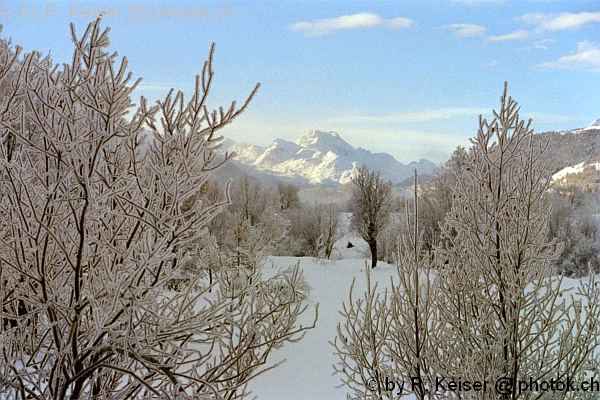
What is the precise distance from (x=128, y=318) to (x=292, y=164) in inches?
1283

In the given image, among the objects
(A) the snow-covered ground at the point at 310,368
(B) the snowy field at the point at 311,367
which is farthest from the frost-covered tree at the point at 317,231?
(A) the snow-covered ground at the point at 310,368

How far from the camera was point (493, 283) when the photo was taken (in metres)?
2.24

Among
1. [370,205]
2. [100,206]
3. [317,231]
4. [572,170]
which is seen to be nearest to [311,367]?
[100,206]

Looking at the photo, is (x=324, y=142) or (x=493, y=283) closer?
(x=493, y=283)

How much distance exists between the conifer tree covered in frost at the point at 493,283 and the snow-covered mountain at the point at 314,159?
22.7 meters

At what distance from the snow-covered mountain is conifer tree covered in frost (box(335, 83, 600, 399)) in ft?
74.4

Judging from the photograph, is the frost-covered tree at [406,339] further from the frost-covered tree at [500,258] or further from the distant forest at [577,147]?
the distant forest at [577,147]

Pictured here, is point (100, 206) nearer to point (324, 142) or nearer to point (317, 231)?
point (317, 231)

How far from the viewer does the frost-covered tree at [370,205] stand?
38.0 feet

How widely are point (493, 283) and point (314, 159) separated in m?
34.2

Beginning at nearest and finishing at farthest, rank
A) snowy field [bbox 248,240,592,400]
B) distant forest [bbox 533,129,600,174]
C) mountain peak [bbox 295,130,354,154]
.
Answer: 1. snowy field [bbox 248,240,592,400]
2. distant forest [bbox 533,129,600,174]
3. mountain peak [bbox 295,130,354,154]

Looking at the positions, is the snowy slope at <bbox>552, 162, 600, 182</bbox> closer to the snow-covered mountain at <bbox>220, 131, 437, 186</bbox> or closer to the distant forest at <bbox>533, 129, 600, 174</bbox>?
the distant forest at <bbox>533, 129, 600, 174</bbox>

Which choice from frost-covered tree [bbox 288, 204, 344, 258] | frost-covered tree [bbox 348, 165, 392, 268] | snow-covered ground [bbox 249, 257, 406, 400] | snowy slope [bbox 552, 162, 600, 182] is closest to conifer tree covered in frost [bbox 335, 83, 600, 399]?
snow-covered ground [bbox 249, 257, 406, 400]

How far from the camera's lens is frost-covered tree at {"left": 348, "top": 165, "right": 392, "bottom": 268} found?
11.6m
